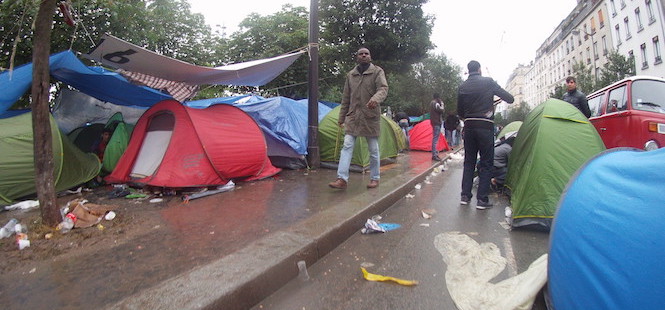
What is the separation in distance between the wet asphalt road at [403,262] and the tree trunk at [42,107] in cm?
219

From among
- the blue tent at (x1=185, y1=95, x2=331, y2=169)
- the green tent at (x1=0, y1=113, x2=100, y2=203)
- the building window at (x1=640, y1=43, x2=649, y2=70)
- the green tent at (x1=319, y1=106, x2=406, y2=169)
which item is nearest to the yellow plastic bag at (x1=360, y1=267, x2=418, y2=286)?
the green tent at (x1=0, y1=113, x2=100, y2=203)

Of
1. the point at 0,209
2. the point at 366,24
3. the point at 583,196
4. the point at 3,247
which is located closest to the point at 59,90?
the point at 0,209

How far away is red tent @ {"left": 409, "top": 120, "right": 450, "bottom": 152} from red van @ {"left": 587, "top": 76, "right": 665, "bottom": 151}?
5.89 metres

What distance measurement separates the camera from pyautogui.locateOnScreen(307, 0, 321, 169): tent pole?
6.01 m

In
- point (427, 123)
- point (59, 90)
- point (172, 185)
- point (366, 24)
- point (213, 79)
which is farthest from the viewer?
point (366, 24)

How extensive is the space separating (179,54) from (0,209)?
1179 cm

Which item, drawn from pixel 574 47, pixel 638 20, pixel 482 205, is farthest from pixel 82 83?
pixel 574 47

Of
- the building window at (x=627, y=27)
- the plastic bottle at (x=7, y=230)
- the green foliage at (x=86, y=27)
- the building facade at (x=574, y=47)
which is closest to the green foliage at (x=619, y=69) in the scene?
the building facade at (x=574, y=47)

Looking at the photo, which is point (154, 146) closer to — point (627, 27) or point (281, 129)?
point (281, 129)

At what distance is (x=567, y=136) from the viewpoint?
10.5 ft

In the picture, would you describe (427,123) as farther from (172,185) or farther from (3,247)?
(3,247)

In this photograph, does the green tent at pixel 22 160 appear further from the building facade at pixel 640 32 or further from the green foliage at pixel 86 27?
the building facade at pixel 640 32

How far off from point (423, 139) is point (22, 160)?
10.3m

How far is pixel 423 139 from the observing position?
11.5 metres
